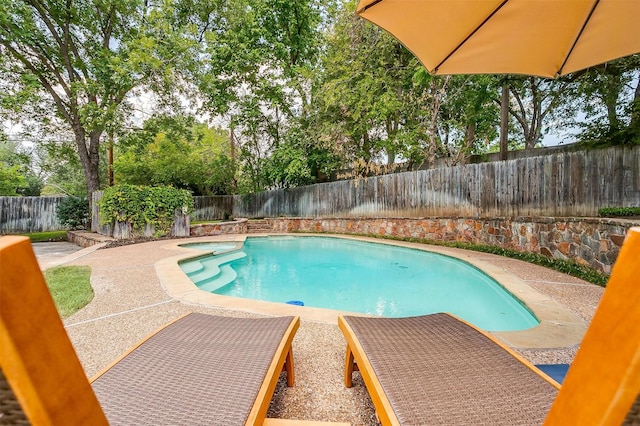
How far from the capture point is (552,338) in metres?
2.42

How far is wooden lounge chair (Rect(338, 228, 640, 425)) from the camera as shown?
0.48 meters

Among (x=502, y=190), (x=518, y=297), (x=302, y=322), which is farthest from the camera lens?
(x=502, y=190)

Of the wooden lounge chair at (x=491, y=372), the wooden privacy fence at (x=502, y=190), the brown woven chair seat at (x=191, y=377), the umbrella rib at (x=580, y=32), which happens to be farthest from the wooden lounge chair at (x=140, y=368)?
the wooden privacy fence at (x=502, y=190)

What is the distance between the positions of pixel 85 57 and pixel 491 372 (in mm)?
15705

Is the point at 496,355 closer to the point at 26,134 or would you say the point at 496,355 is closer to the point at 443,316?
the point at 443,316

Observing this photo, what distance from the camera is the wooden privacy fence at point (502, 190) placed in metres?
5.05

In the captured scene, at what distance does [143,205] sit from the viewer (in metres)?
8.68

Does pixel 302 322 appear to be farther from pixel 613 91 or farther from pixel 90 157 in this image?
pixel 90 157

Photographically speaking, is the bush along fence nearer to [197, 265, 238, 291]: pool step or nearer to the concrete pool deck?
the concrete pool deck

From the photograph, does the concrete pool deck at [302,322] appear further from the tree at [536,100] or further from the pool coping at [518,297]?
the tree at [536,100]

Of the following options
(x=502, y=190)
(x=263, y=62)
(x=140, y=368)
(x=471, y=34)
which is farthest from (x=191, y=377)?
(x=263, y=62)

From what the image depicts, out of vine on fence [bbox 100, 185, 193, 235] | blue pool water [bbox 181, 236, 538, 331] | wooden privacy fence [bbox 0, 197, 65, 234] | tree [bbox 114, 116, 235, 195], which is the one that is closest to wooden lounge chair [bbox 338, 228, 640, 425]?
blue pool water [bbox 181, 236, 538, 331]

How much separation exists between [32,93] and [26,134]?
2921 millimetres

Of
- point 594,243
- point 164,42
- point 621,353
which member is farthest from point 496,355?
point 164,42
